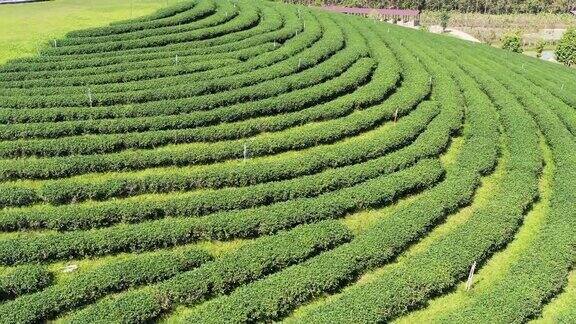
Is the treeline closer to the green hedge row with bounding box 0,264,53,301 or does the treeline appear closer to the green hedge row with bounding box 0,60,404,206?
the green hedge row with bounding box 0,60,404,206

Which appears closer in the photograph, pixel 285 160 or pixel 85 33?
pixel 285 160

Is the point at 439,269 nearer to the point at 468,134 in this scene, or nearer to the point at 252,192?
the point at 252,192

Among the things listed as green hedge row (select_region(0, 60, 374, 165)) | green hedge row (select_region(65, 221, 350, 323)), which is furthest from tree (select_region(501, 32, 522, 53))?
green hedge row (select_region(65, 221, 350, 323))

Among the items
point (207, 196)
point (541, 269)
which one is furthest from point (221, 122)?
point (541, 269)

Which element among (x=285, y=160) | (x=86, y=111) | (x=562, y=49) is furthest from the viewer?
(x=562, y=49)

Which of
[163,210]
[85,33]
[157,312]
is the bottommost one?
[157,312]

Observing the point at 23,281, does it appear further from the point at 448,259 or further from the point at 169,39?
the point at 169,39

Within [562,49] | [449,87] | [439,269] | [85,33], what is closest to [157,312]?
[439,269]

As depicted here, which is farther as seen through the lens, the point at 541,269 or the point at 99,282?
the point at 541,269
